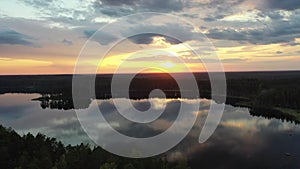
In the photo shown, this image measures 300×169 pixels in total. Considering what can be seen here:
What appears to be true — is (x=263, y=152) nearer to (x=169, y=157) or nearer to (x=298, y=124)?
(x=169, y=157)

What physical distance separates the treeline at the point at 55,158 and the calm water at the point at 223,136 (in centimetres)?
1008

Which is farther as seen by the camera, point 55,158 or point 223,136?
point 223,136

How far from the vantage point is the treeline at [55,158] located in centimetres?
2012

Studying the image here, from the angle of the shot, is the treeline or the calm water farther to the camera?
the calm water

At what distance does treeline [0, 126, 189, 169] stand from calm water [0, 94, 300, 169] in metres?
10.1

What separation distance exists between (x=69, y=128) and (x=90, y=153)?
26.2m

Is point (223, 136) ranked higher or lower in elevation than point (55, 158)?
lower

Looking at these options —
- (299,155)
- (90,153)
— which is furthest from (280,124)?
(90,153)

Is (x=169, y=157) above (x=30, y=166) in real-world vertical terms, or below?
below

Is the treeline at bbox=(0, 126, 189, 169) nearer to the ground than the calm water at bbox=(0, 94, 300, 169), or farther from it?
farther from it

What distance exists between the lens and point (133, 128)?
43.5m

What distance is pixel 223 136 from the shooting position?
41312 millimetres

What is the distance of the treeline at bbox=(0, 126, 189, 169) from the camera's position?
20.1m

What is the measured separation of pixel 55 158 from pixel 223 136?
25.4 meters
